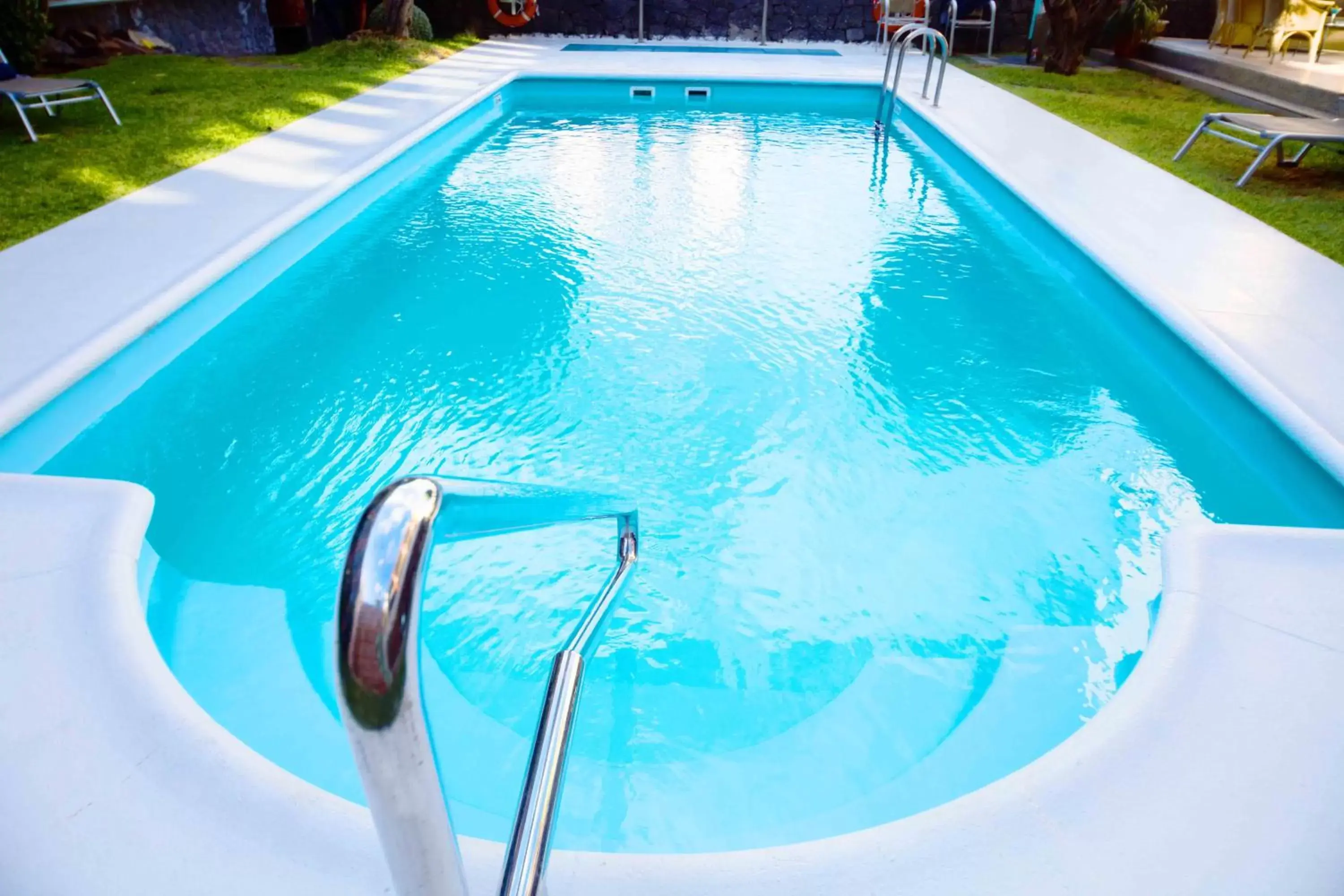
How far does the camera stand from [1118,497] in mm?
2867

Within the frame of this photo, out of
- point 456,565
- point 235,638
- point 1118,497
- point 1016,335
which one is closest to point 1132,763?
point 1118,497

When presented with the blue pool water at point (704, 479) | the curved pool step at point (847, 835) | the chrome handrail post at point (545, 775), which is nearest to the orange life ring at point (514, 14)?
the blue pool water at point (704, 479)

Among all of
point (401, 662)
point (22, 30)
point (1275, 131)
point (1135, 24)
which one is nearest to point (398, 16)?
point (22, 30)

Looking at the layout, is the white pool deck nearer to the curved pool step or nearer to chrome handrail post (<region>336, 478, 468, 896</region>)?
the curved pool step

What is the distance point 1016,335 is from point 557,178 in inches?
136

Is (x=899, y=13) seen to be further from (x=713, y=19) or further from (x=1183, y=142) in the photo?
(x=1183, y=142)

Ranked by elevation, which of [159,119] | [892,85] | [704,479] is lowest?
[704,479]

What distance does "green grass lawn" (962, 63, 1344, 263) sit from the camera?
Result: 4.77m

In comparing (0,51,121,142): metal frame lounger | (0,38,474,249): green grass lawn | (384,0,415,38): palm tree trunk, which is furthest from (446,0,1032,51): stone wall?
(0,51,121,142): metal frame lounger

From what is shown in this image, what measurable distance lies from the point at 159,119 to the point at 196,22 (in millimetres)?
4732

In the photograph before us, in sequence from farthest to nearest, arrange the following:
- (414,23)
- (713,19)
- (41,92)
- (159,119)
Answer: (713,19) < (414,23) < (159,119) < (41,92)

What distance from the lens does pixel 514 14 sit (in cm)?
1167

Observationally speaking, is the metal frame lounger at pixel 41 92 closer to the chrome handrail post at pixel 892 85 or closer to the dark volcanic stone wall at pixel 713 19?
the chrome handrail post at pixel 892 85

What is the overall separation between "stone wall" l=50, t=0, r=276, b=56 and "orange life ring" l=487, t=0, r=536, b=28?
2.81 metres
